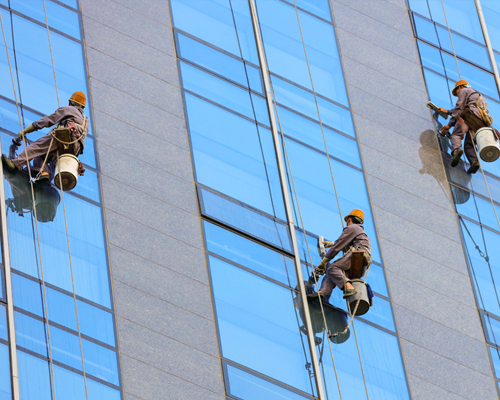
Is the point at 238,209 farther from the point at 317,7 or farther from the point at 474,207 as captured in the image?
the point at 317,7

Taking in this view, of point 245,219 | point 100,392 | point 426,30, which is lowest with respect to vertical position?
point 100,392

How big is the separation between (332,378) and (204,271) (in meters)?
2.15

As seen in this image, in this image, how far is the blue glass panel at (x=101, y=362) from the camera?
1414cm

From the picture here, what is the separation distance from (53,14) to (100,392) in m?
6.63

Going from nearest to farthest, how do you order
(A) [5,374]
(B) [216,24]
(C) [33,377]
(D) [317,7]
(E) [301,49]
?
(A) [5,374]
(C) [33,377]
(B) [216,24]
(E) [301,49]
(D) [317,7]

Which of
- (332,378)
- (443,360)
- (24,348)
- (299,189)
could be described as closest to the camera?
(24,348)

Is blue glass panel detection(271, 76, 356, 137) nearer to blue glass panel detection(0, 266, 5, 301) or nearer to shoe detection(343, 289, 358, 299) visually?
shoe detection(343, 289, 358, 299)

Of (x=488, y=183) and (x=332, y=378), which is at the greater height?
(x=488, y=183)

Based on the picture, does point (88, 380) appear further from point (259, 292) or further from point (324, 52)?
point (324, 52)

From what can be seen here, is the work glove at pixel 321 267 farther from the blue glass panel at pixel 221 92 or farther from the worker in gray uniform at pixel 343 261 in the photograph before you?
the blue glass panel at pixel 221 92

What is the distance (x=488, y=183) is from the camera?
20078 mm

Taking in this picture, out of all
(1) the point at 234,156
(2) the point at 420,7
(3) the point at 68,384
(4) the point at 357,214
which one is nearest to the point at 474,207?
(4) the point at 357,214

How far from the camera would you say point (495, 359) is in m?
17.4

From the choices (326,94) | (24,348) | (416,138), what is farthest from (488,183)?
(24,348)
